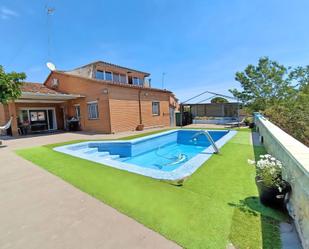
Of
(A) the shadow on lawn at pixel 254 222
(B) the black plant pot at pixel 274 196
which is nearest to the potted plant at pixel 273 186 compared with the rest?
(B) the black plant pot at pixel 274 196

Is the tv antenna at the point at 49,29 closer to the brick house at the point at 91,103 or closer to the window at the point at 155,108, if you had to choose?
the brick house at the point at 91,103

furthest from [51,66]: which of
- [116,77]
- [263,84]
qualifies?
[263,84]

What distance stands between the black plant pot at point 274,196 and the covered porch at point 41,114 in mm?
15055

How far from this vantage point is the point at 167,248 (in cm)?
222

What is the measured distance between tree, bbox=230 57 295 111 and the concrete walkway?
19006 millimetres

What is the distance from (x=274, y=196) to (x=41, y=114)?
19.7 metres

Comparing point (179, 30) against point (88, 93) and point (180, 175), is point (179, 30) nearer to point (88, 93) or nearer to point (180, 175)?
point (88, 93)

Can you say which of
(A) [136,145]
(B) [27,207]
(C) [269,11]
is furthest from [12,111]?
(C) [269,11]

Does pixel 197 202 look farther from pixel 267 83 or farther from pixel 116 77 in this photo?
pixel 267 83

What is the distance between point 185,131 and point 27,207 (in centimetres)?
1207

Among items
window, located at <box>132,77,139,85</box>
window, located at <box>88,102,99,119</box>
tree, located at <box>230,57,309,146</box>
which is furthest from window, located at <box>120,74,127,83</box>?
tree, located at <box>230,57,309,146</box>

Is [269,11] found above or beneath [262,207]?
above

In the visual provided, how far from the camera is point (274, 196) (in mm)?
2943

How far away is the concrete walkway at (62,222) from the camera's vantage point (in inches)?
93.9
